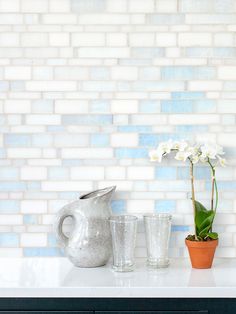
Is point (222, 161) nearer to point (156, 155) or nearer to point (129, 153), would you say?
point (156, 155)

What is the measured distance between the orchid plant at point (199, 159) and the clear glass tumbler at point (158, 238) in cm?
11

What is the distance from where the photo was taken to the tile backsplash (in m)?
2.15

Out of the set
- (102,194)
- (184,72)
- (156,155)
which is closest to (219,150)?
(156,155)

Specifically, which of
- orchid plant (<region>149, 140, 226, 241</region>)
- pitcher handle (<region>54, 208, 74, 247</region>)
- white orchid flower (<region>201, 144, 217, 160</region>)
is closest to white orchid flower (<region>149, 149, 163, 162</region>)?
orchid plant (<region>149, 140, 226, 241</region>)

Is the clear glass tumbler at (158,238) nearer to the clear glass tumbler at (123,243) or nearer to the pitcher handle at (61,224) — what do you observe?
the clear glass tumbler at (123,243)

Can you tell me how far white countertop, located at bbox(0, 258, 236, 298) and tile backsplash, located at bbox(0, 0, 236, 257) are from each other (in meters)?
0.13

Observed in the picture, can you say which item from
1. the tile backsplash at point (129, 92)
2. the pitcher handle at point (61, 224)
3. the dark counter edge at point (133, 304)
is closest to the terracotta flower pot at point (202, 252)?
the tile backsplash at point (129, 92)

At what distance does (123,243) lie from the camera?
1.96m

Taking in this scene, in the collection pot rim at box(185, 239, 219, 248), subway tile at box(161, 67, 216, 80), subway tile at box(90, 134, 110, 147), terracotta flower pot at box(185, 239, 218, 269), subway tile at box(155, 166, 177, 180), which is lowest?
terracotta flower pot at box(185, 239, 218, 269)

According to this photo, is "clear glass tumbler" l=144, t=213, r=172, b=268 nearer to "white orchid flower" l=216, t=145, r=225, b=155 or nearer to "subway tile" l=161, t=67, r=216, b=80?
"white orchid flower" l=216, t=145, r=225, b=155

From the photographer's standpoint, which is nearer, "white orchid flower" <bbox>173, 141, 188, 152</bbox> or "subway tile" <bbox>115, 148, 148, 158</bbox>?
"white orchid flower" <bbox>173, 141, 188, 152</bbox>

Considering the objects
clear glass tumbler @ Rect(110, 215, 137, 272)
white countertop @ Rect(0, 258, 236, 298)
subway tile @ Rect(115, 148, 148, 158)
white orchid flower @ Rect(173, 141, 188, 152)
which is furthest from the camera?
subway tile @ Rect(115, 148, 148, 158)

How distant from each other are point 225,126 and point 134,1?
65 centimetres

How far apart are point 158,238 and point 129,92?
24.5 inches
